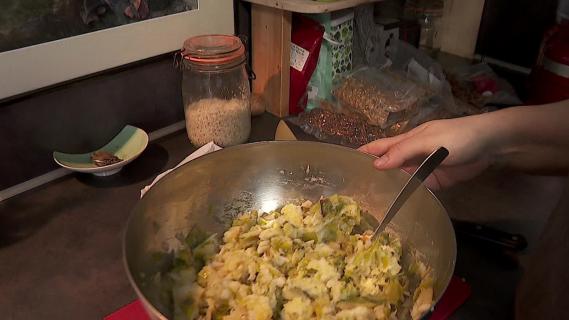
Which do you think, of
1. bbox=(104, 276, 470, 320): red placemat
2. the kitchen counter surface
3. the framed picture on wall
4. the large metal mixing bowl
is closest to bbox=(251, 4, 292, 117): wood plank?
the framed picture on wall

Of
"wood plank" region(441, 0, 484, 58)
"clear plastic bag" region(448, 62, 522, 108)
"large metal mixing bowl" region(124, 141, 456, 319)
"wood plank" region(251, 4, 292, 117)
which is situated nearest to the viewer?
"large metal mixing bowl" region(124, 141, 456, 319)

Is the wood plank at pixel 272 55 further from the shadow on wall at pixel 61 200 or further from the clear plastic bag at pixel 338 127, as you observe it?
the shadow on wall at pixel 61 200

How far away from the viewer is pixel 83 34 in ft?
2.84

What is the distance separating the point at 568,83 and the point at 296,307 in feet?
2.88

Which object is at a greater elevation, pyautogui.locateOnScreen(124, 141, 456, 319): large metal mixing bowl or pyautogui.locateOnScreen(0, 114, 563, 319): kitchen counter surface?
pyautogui.locateOnScreen(124, 141, 456, 319): large metal mixing bowl

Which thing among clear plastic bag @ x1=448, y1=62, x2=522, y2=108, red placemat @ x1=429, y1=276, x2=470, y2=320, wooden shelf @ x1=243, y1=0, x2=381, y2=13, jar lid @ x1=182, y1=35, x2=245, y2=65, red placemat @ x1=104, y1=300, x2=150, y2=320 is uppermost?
wooden shelf @ x1=243, y1=0, x2=381, y2=13

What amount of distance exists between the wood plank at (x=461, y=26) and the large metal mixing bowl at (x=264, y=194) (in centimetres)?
83

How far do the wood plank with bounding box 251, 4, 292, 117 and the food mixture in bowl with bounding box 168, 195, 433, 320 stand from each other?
0.42 metres

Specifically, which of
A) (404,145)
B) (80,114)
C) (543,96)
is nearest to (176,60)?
(80,114)

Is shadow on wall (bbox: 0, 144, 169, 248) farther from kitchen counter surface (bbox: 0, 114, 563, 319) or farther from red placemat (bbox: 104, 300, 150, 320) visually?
red placemat (bbox: 104, 300, 150, 320)

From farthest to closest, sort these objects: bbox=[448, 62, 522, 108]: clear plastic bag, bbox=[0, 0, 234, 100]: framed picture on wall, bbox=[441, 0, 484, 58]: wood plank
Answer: bbox=[441, 0, 484, 58]: wood plank
bbox=[448, 62, 522, 108]: clear plastic bag
bbox=[0, 0, 234, 100]: framed picture on wall

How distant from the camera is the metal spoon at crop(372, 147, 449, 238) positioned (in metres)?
0.62

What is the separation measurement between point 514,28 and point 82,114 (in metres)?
1.11

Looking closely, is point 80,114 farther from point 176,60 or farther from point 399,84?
point 399,84
